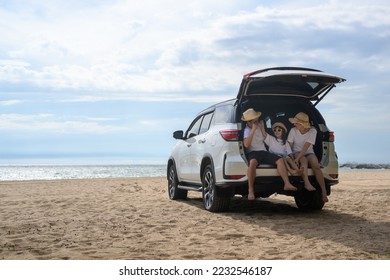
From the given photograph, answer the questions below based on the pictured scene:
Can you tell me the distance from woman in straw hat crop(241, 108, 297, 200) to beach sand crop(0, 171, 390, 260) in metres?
0.63

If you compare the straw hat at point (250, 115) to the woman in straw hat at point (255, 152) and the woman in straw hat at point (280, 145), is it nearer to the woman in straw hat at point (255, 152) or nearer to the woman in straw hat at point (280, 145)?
the woman in straw hat at point (255, 152)

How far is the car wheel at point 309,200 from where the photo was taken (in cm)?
930

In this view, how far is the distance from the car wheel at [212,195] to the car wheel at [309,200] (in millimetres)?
1496

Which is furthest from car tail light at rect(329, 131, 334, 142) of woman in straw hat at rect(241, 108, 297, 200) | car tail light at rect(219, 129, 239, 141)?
car tail light at rect(219, 129, 239, 141)

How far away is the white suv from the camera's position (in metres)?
8.17

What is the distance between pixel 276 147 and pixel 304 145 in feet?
1.48

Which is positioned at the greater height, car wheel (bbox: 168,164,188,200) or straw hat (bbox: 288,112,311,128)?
straw hat (bbox: 288,112,311,128)

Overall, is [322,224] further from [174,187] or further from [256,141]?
[174,187]

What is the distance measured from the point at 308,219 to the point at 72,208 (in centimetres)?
468

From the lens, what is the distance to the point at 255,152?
8.22m

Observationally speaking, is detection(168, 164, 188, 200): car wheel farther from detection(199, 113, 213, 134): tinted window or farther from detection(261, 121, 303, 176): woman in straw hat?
detection(261, 121, 303, 176): woman in straw hat
